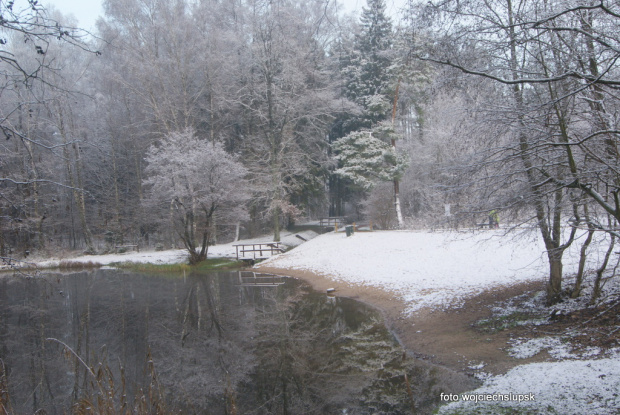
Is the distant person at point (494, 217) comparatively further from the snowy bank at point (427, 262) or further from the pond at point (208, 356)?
the pond at point (208, 356)

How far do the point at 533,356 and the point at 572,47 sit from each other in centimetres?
443

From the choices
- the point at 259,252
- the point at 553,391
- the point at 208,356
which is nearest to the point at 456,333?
the point at 553,391

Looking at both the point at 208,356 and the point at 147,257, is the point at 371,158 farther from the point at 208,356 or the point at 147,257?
the point at 208,356

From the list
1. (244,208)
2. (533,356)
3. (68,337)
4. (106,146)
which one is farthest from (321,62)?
(533,356)

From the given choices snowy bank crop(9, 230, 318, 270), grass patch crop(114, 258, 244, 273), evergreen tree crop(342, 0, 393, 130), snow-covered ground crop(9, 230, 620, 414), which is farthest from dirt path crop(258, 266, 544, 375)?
evergreen tree crop(342, 0, 393, 130)

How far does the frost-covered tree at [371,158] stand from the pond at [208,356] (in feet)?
38.6

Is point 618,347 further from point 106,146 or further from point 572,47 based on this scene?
point 106,146

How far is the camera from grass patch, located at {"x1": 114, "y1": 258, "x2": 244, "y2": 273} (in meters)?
20.9

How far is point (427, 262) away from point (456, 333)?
6.50 m

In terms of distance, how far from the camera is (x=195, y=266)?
69.7ft

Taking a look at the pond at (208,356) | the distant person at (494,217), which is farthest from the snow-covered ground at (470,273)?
the pond at (208,356)

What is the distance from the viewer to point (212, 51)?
25969 millimetres

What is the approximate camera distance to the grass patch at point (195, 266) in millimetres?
20906

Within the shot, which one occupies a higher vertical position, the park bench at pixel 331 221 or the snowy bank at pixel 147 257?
the park bench at pixel 331 221
